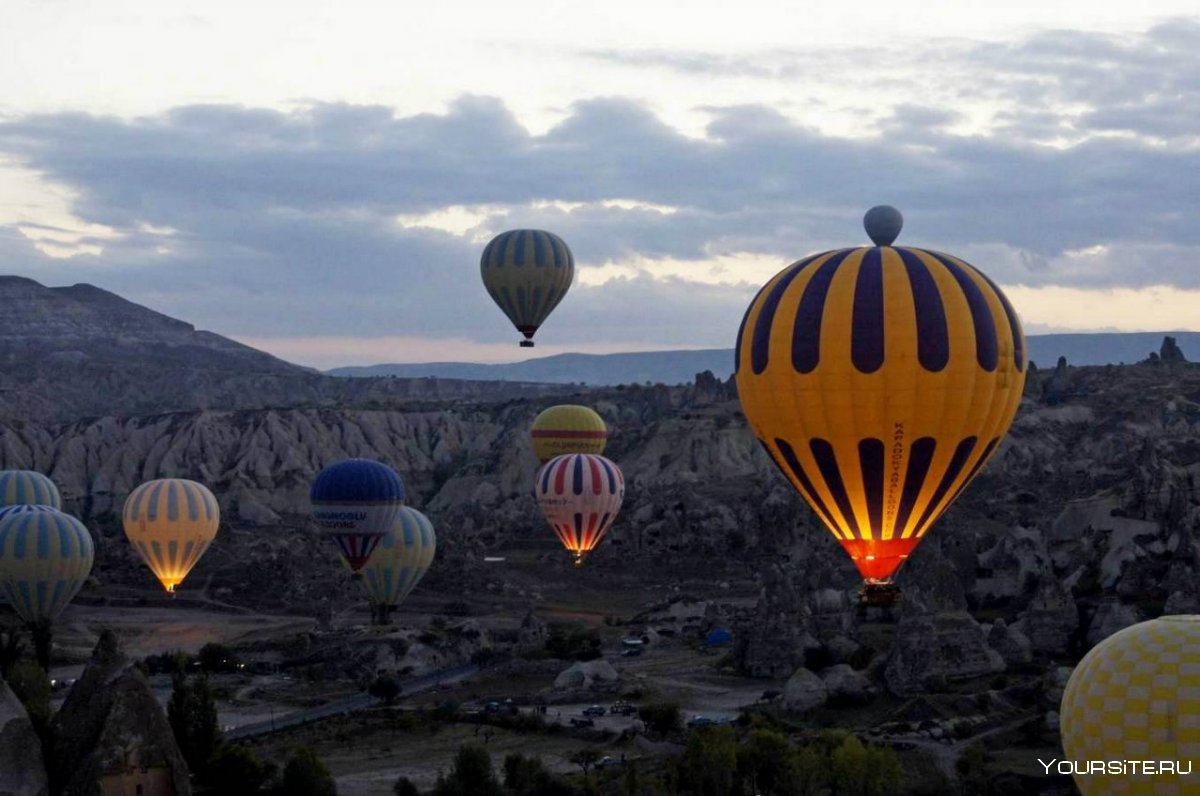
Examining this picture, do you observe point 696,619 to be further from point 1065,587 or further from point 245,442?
point 245,442

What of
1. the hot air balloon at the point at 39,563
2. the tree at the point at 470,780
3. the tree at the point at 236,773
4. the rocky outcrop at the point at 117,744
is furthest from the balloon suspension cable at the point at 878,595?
the hot air balloon at the point at 39,563

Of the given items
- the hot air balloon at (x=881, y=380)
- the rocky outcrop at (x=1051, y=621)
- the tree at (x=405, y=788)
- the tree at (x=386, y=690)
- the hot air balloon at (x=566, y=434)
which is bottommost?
the tree at (x=386, y=690)

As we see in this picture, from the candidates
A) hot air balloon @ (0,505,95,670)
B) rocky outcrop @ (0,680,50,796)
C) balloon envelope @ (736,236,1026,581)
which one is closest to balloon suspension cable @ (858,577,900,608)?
balloon envelope @ (736,236,1026,581)

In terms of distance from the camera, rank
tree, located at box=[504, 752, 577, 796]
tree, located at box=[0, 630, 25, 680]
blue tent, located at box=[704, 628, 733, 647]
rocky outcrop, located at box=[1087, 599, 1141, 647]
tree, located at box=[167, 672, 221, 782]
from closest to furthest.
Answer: tree, located at box=[504, 752, 577, 796]
tree, located at box=[167, 672, 221, 782]
tree, located at box=[0, 630, 25, 680]
rocky outcrop, located at box=[1087, 599, 1141, 647]
blue tent, located at box=[704, 628, 733, 647]

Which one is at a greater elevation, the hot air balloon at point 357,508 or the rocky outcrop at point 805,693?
the hot air balloon at point 357,508

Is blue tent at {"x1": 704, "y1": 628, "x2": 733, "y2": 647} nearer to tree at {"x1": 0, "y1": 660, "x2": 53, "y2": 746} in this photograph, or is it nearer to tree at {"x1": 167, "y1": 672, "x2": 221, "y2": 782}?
tree at {"x1": 0, "y1": 660, "x2": 53, "y2": 746}

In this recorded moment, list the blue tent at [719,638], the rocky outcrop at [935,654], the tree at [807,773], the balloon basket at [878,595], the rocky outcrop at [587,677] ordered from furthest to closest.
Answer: the blue tent at [719,638] → the rocky outcrop at [587,677] → the rocky outcrop at [935,654] → the tree at [807,773] → the balloon basket at [878,595]

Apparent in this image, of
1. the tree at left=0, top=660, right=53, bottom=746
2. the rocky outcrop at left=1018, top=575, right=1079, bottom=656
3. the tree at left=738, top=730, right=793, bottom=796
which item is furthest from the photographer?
the rocky outcrop at left=1018, top=575, right=1079, bottom=656

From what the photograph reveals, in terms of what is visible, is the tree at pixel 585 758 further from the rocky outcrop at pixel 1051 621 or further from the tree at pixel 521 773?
the rocky outcrop at pixel 1051 621
